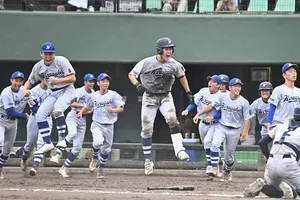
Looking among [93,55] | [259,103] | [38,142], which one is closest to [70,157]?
[38,142]

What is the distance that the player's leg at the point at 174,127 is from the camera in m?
13.7

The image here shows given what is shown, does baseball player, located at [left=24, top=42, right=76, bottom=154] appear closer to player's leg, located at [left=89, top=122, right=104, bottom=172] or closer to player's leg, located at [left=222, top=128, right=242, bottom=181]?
player's leg, located at [left=89, top=122, right=104, bottom=172]

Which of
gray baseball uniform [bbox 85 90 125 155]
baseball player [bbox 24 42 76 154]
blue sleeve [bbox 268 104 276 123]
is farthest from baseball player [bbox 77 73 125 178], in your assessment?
blue sleeve [bbox 268 104 276 123]

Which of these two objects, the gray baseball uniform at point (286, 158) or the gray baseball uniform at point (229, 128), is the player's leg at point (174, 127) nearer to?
the gray baseball uniform at point (229, 128)

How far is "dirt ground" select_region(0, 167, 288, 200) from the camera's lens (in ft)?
36.3

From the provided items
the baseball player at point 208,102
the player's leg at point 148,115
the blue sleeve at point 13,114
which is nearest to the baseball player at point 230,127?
the baseball player at point 208,102

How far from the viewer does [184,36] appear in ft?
68.3

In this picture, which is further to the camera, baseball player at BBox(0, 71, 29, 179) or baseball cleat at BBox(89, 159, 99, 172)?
baseball cleat at BBox(89, 159, 99, 172)

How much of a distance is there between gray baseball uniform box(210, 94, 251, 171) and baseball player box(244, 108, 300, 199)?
4144 millimetres

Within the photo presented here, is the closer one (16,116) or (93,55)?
(16,116)

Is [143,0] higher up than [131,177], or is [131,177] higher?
[143,0]

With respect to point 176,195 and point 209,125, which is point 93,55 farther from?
point 176,195

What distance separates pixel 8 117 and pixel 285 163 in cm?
629

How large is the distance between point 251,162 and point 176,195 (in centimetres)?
721
